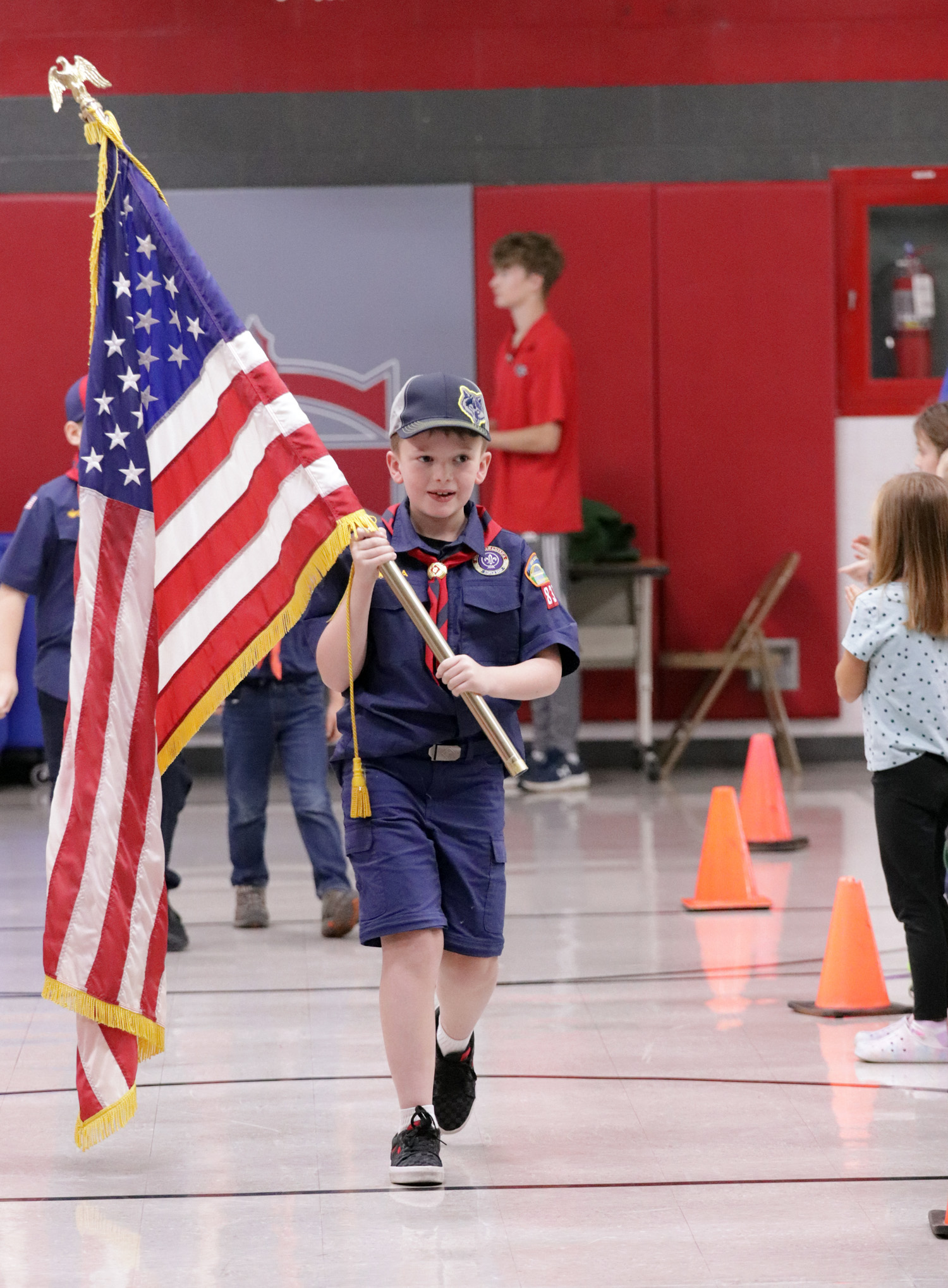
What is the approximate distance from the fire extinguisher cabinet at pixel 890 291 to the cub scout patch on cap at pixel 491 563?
6.84 m

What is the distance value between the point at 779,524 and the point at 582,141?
2473mm

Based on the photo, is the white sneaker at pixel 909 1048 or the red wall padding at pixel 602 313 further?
the red wall padding at pixel 602 313

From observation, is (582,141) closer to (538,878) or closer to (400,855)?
(538,878)

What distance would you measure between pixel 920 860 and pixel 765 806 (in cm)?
311

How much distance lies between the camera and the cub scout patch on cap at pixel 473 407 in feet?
11.7

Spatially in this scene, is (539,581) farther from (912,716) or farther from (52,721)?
(52,721)

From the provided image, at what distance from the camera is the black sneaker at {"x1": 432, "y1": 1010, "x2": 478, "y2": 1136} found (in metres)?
3.76

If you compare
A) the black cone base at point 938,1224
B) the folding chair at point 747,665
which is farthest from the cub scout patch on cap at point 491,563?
the folding chair at point 747,665

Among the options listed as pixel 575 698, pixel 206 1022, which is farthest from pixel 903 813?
pixel 575 698

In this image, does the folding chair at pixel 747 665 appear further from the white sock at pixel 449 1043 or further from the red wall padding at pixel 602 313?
the white sock at pixel 449 1043

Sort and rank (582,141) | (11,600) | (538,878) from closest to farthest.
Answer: (11,600) → (538,878) → (582,141)

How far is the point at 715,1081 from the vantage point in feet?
13.9

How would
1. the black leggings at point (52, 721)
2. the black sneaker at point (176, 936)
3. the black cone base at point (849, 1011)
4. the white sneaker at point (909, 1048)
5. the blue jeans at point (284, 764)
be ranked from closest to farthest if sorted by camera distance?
1. the white sneaker at point (909, 1048)
2. the black cone base at point (849, 1011)
3. the black leggings at point (52, 721)
4. the black sneaker at point (176, 936)
5. the blue jeans at point (284, 764)

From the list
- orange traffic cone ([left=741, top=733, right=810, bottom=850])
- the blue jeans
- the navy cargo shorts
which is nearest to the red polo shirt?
orange traffic cone ([left=741, top=733, right=810, bottom=850])
